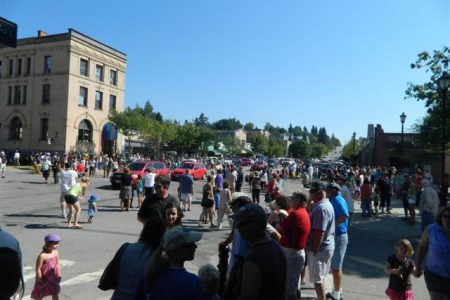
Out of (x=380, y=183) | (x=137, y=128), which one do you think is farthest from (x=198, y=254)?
(x=137, y=128)

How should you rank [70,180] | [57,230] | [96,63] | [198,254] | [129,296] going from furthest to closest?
[96,63]
[70,180]
[57,230]
[198,254]
[129,296]

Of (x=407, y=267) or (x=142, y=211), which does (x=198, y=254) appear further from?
(x=407, y=267)

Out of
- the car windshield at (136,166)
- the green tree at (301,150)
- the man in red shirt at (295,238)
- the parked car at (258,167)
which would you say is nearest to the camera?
the man in red shirt at (295,238)

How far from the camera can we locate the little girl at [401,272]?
5.23m

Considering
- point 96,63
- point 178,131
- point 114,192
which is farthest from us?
point 178,131

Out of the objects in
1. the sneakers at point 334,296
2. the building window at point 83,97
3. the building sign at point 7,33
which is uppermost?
the building window at point 83,97

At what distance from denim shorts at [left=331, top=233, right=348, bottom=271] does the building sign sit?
5419 millimetres

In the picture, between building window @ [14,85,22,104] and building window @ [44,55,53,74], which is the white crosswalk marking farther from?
building window @ [14,85,22,104]

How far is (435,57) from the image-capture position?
57.3 ft

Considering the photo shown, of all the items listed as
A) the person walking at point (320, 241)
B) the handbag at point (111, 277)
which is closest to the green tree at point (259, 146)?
the person walking at point (320, 241)

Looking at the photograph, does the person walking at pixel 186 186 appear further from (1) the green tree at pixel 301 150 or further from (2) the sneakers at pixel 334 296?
(1) the green tree at pixel 301 150

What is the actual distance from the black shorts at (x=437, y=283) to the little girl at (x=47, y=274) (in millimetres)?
4838

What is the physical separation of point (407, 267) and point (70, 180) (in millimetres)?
10355

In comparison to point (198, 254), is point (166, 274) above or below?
above
